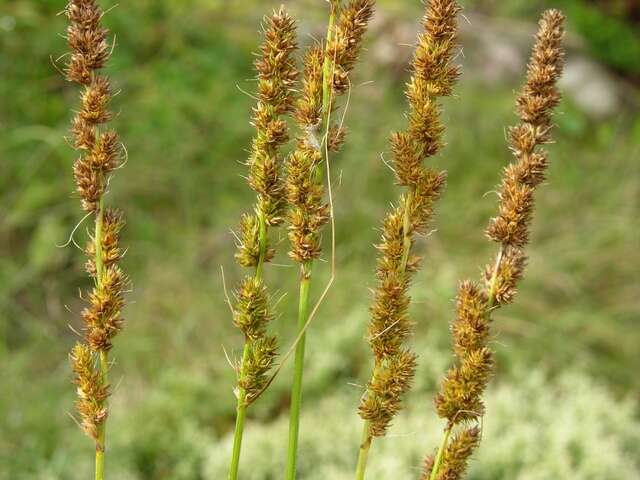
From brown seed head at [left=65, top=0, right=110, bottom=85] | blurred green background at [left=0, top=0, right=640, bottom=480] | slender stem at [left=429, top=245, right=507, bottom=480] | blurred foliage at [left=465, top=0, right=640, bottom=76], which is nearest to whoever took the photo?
brown seed head at [left=65, top=0, right=110, bottom=85]

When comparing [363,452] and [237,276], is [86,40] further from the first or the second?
[237,276]

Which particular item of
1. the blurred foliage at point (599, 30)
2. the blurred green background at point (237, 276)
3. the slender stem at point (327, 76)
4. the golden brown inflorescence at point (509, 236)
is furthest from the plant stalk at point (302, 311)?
the blurred foliage at point (599, 30)

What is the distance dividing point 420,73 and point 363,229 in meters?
3.78

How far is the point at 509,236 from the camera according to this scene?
1.14 m

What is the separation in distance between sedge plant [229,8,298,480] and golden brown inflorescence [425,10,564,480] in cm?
Answer: 22

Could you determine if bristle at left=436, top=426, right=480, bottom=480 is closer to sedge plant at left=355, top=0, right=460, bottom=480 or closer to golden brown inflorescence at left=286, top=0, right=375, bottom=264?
sedge plant at left=355, top=0, right=460, bottom=480

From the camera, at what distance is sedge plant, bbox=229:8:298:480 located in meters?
1.08

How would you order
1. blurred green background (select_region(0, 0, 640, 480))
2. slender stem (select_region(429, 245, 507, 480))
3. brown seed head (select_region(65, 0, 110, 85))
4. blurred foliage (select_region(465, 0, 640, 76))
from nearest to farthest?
brown seed head (select_region(65, 0, 110, 85)) → slender stem (select_region(429, 245, 507, 480)) → blurred green background (select_region(0, 0, 640, 480)) → blurred foliage (select_region(465, 0, 640, 76))

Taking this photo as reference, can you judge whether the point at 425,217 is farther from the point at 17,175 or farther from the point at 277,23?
the point at 17,175

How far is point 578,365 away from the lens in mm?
4039

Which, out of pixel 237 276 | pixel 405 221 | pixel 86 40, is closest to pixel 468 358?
pixel 405 221

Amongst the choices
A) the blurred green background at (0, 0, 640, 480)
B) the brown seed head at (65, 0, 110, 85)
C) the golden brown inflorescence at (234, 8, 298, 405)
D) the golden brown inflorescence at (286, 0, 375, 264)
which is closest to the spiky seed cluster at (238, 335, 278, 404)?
the golden brown inflorescence at (234, 8, 298, 405)

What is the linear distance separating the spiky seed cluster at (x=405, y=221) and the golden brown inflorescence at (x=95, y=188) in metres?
0.31

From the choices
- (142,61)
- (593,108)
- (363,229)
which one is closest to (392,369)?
(363,229)
